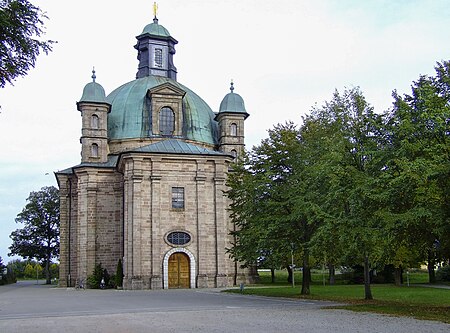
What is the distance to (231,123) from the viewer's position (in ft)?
183

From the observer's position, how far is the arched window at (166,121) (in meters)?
52.4

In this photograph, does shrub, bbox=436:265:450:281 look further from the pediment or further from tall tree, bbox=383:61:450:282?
tall tree, bbox=383:61:450:282

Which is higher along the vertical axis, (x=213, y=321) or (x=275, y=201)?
(x=275, y=201)

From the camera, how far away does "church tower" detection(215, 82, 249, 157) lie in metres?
55.1

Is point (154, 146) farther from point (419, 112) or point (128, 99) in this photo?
point (419, 112)

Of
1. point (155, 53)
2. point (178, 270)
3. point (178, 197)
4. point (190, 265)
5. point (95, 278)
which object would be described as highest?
point (155, 53)

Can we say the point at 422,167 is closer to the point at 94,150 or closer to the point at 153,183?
the point at 153,183

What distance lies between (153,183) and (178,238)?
189 inches

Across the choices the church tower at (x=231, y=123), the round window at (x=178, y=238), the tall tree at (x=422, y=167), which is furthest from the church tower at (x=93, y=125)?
the tall tree at (x=422, y=167)

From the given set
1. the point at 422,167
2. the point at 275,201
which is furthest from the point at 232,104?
the point at 422,167

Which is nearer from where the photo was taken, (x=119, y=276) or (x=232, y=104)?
(x=119, y=276)

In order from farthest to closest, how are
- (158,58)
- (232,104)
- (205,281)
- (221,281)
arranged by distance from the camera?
(158,58)
(232,104)
(221,281)
(205,281)

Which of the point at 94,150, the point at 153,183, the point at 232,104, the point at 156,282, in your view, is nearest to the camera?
the point at 156,282

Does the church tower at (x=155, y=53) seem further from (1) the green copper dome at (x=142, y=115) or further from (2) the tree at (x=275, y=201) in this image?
(2) the tree at (x=275, y=201)
